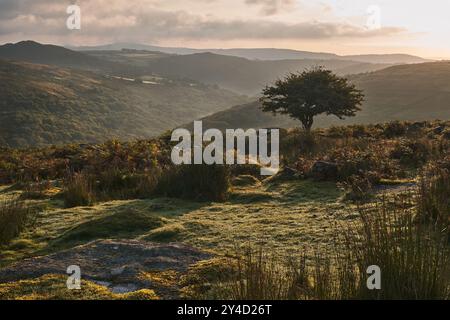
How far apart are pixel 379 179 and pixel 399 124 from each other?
554 inches

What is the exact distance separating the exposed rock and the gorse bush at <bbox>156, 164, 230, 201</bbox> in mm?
4704

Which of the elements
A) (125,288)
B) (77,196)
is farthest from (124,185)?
(125,288)

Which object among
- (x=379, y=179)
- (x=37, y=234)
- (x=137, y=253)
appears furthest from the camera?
(x=379, y=179)

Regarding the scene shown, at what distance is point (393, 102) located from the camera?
401ft

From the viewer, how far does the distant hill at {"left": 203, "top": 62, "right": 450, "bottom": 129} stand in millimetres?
106750

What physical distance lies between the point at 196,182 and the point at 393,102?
11832cm

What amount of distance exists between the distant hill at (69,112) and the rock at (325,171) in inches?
3233

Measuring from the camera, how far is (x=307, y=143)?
22.2 meters

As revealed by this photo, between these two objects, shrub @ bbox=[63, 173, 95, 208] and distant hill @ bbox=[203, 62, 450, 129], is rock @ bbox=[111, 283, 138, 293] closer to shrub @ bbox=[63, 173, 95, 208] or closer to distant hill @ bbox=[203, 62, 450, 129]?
shrub @ bbox=[63, 173, 95, 208]

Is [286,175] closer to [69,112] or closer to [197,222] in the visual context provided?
[197,222]

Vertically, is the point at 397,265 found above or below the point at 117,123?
above
